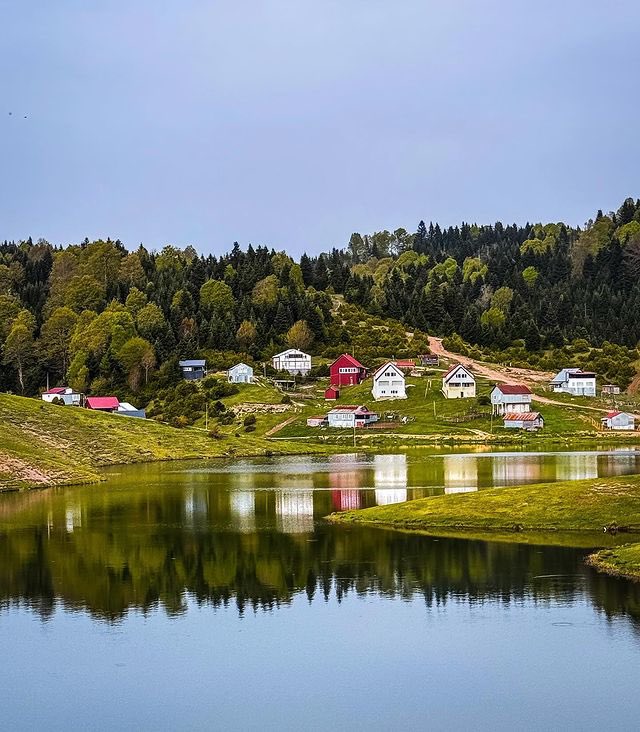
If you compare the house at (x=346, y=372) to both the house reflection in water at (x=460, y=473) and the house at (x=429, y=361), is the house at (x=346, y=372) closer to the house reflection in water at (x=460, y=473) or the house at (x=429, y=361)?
the house at (x=429, y=361)

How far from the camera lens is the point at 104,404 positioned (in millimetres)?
171125

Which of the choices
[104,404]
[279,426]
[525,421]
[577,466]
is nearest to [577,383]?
[525,421]

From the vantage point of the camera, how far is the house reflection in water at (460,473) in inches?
3324

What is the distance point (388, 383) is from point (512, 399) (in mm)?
24556

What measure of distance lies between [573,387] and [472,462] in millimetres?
71150

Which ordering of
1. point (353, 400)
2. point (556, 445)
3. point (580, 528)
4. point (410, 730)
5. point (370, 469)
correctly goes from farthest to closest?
1. point (353, 400)
2. point (556, 445)
3. point (370, 469)
4. point (580, 528)
5. point (410, 730)

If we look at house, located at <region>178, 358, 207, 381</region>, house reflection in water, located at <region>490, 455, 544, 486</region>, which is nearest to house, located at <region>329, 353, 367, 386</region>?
house, located at <region>178, 358, 207, 381</region>

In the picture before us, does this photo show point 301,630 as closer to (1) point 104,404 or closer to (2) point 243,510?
(2) point 243,510

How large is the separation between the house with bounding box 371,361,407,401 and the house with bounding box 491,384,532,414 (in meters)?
19.4

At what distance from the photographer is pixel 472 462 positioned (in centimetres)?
11131

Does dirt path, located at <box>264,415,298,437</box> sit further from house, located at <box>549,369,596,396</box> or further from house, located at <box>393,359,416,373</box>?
house, located at <box>549,369,596,396</box>

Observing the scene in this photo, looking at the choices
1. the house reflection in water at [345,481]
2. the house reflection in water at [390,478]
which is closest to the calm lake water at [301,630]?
the house reflection in water at [345,481]

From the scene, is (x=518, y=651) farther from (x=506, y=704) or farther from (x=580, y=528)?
(x=580, y=528)

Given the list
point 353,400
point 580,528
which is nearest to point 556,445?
point 353,400
